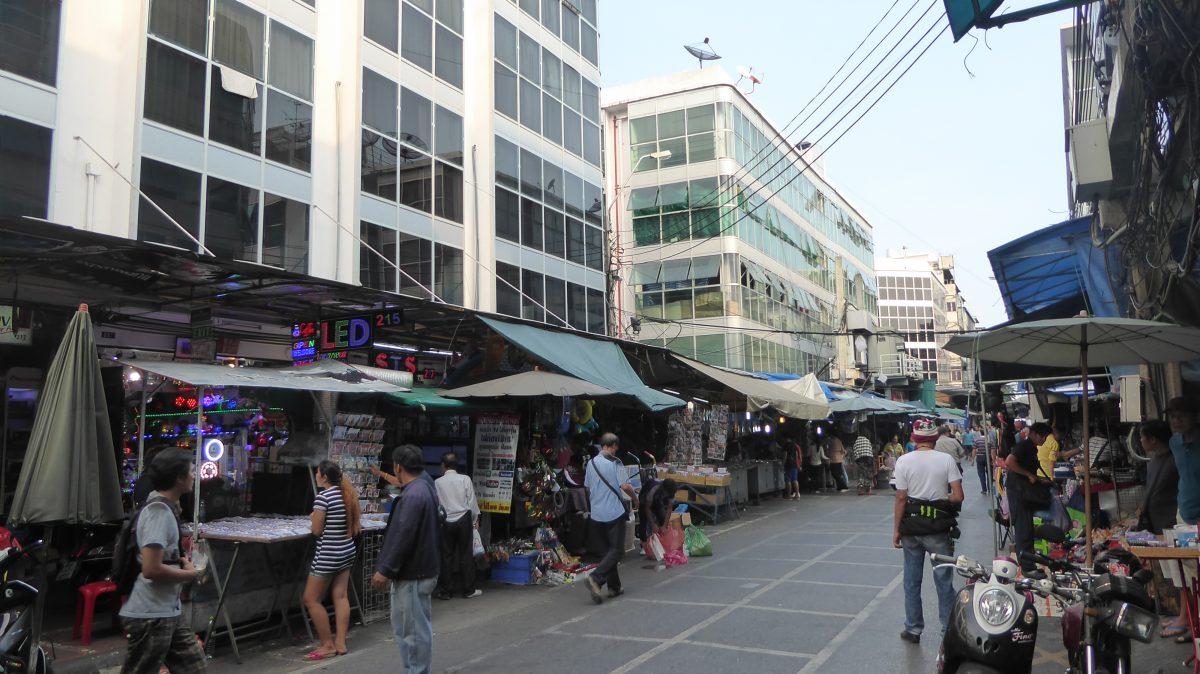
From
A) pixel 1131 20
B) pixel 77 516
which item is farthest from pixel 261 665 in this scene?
pixel 1131 20

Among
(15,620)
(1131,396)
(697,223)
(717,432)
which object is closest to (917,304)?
(697,223)

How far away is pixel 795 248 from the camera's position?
4191 centimetres

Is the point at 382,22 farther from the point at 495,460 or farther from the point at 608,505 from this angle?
the point at 608,505

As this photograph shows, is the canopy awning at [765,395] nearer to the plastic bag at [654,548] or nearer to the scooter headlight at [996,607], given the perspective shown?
the plastic bag at [654,548]

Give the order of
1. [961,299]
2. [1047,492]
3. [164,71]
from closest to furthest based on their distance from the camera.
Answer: [1047,492], [164,71], [961,299]

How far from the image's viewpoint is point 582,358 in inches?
488

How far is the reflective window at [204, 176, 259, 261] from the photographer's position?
13539 millimetres

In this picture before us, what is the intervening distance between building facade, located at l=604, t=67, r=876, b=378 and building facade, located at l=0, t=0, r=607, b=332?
10.1 meters

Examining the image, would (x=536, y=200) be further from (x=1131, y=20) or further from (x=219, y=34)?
(x=1131, y=20)

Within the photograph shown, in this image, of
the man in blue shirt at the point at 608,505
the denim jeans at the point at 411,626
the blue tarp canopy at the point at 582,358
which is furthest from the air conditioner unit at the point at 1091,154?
the denim jeans at the point at 411,626

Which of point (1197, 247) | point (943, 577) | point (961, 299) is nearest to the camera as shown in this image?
point (1197, 247)

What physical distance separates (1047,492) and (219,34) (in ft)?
48.7

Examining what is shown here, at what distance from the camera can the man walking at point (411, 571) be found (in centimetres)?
555

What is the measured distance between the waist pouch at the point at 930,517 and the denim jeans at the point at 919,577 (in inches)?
2.7
